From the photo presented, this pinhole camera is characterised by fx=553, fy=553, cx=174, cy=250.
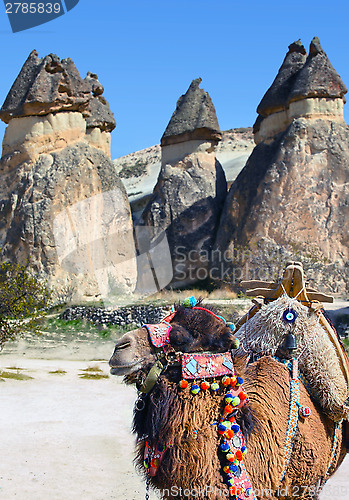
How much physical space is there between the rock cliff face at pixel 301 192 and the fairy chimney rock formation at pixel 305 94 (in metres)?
0.03

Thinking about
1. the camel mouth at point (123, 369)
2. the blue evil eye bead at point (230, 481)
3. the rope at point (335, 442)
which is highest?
the camel mouth at point (123, 369)

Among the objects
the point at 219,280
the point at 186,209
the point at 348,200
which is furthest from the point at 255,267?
the point at 186,209

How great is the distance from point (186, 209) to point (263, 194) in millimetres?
3777

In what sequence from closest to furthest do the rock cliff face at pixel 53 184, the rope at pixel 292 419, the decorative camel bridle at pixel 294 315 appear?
the rope at pixel 292 419 < the decorative camel bridle at pixel 294 315 < the rock cliff face at pixel 53 184

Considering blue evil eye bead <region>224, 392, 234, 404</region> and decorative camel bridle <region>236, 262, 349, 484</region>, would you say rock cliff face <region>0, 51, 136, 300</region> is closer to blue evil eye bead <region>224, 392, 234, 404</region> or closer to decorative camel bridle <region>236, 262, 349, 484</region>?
decorative camel bridle <region>236, 262, 349, 484</region>

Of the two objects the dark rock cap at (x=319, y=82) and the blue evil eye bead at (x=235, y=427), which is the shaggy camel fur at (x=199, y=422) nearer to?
the blue evil eye bead at (x=235, y=427)

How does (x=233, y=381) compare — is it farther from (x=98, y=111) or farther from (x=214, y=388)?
(x=98, y=111)

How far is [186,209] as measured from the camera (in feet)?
67.5

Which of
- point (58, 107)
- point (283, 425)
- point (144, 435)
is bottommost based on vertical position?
point (283, 425)

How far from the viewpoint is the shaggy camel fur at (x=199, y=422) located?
198 cm

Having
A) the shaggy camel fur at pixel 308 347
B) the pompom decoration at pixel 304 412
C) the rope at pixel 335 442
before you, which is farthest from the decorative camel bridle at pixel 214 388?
the rope at pixel 335 442

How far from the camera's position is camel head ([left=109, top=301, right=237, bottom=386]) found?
6.72ft

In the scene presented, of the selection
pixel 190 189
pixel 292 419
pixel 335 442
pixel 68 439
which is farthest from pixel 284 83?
pixel 292 419

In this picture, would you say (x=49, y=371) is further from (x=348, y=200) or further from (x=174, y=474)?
(x=348, y=200)
